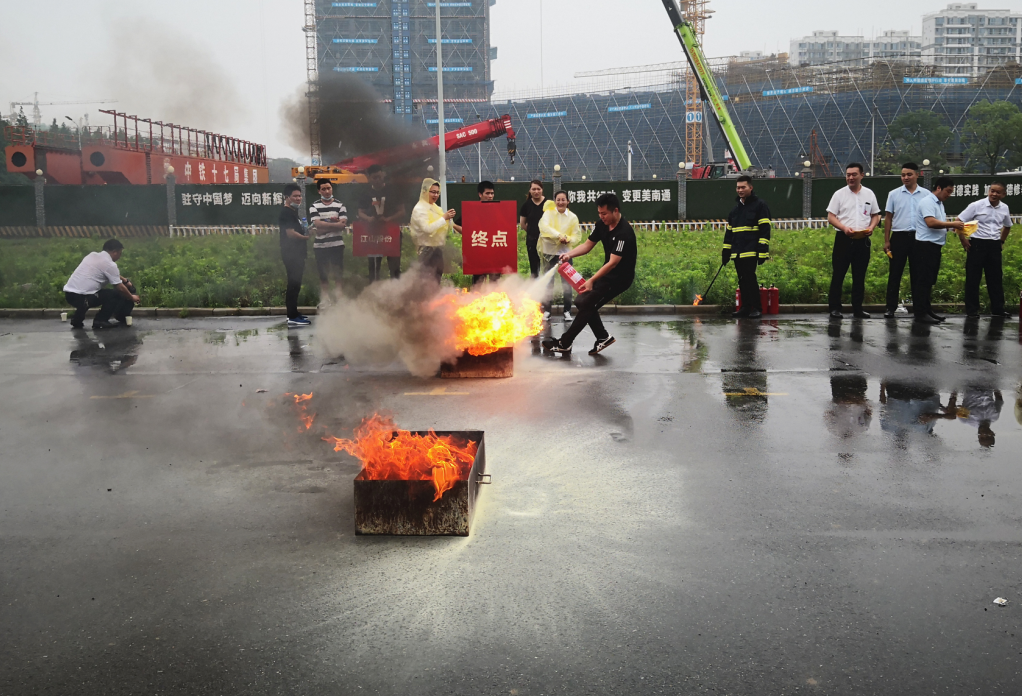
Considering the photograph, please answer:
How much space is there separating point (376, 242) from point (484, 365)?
18.5 ft

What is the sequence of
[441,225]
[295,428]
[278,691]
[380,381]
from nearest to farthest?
[278,691], [295,428], [380,381], [441,225]

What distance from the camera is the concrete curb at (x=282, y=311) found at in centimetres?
1462

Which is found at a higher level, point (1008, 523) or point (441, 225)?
point (441, 225)

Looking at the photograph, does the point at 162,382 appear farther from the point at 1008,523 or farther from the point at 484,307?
the point at 1008,523

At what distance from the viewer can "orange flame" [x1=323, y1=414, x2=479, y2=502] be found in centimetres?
456

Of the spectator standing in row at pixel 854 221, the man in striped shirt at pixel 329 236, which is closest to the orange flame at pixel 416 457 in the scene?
the man in striped shirt at pixel 329 236

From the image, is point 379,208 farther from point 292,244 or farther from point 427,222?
point 427,222

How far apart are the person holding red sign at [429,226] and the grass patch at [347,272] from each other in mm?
1091

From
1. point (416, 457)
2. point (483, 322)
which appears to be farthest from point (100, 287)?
point (416, 457)

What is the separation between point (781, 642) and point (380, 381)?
19.7 feet

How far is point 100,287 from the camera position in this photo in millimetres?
13734

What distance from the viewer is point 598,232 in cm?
1058

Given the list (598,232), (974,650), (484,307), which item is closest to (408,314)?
(484,307)

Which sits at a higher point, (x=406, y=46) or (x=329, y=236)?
(x=406, y=46)
